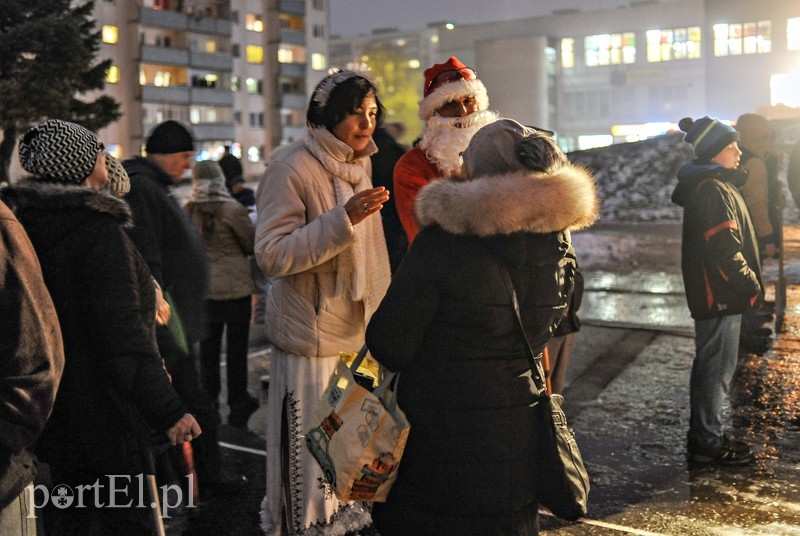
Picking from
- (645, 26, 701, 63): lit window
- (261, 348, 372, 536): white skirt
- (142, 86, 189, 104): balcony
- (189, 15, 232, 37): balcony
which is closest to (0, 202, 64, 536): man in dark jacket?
(261, 348, 372, 536): white skirt

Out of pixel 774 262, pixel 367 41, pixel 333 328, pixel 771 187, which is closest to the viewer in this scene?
pixel 333 328

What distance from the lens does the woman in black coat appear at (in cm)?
293

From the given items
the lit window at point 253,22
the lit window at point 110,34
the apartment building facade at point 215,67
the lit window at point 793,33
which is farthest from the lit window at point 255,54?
the lit window at point 793,33

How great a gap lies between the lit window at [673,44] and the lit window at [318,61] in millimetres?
34003

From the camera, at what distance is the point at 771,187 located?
34.5 ft

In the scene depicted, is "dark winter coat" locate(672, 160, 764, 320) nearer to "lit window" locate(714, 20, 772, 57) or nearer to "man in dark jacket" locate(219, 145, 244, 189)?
"man in dark jacket" locate(219, 145, 244, 189)

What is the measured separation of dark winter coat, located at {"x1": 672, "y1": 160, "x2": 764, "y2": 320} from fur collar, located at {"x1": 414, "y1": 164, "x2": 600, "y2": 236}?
9.22ft

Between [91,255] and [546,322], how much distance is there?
5.00 ft

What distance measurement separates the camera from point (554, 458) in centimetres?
302

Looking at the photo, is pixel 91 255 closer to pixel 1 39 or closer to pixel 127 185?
pixel 127 185

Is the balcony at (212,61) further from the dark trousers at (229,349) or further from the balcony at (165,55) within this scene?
the dark trousers at (229,349)

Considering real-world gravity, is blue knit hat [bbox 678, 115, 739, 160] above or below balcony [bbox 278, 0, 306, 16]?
below

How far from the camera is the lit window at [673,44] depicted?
68375mm

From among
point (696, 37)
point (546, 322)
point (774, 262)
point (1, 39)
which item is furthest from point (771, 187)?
point (696, 37)
